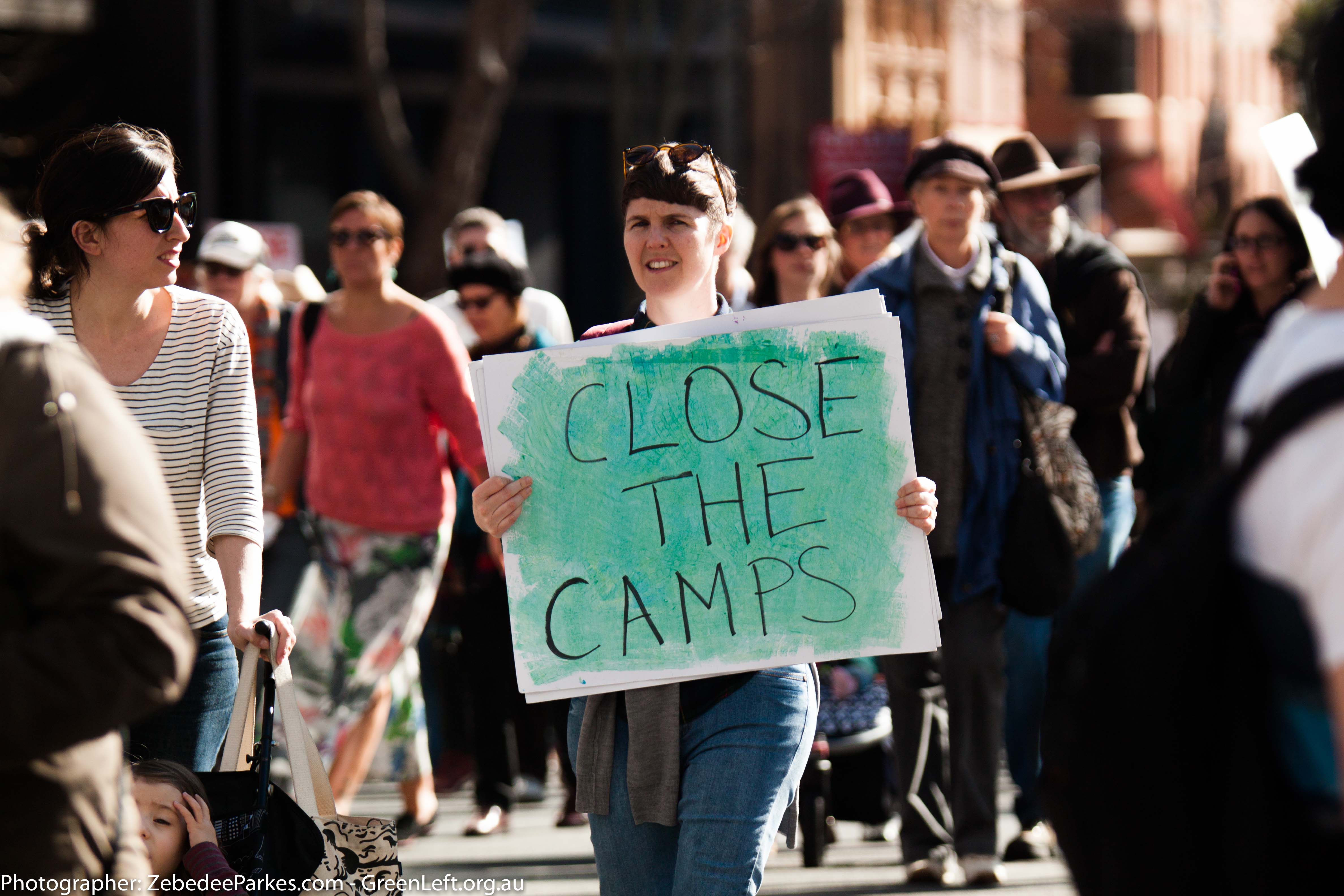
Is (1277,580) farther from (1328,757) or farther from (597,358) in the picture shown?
(597,358)

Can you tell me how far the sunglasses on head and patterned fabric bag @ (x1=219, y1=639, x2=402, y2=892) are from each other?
4.04 meters

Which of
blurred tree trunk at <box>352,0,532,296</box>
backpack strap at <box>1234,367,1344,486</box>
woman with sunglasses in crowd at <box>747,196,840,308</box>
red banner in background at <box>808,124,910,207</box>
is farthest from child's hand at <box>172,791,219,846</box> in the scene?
red banner in background at <box>808,124,910,207</box>

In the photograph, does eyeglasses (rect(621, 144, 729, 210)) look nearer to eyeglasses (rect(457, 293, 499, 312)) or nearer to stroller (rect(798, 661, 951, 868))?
stroller (rect(798, 661, 951, 868))

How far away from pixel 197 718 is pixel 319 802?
1.42ft

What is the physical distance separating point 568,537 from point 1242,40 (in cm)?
5760

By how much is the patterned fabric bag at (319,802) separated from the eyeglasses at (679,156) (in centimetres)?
123

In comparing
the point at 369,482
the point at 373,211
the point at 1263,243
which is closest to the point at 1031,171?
the point at 1263,243

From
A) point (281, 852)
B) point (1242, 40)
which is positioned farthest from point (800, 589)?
point (1242, 40)

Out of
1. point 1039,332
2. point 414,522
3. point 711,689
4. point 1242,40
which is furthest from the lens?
point 1242,40

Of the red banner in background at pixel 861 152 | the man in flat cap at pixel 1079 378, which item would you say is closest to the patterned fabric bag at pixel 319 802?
the man in flat cap at pixel 1079 378

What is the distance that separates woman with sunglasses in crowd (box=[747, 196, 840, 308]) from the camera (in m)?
6.79

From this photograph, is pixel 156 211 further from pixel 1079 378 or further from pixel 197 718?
pixel 1079 378

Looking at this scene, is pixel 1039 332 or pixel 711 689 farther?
pixel 1039 332

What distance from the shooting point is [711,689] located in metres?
3.39
